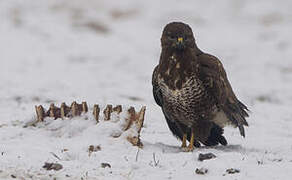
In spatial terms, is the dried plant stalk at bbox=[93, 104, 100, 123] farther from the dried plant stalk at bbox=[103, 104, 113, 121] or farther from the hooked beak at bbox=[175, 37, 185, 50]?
the hooked beak at bbox=[175, 37, 185, 50]

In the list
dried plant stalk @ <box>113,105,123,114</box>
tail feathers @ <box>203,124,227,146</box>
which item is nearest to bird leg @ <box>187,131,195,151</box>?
tail feathers @ <box>203,124,227,146</box>

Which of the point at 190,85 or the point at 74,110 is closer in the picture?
the point at 190,85

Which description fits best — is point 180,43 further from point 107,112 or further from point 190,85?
point 107,112

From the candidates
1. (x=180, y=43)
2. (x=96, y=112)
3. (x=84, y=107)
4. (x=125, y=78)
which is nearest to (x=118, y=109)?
(x=96, y=112)

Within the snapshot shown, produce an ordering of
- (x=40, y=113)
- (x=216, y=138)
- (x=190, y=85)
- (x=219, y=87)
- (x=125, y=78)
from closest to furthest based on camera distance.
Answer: (x=190, y=85) < (x=219, y=87) < (x=40, y=113) < (x=216, y=138) < (x=125, y=78)

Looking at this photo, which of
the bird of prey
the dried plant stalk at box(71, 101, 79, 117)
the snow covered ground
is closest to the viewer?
the snow covered ground

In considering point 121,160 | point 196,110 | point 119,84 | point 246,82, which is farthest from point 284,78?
point 121,160

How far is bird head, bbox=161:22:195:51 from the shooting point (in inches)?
237

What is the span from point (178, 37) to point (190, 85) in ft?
1.66

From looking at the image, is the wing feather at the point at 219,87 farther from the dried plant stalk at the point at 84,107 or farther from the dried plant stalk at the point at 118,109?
the dried plant stalk at the point at 84,107

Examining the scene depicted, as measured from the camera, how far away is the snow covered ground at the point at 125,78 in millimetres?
5109

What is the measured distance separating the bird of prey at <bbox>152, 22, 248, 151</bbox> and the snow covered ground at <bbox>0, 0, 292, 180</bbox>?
1.14 feet

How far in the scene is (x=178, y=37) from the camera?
19.8 ft

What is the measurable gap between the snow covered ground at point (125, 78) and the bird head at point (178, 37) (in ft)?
3.44
